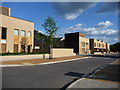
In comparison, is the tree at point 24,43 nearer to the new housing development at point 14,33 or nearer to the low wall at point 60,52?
the new housing development at point 14,33

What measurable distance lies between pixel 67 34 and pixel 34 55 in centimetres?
3550

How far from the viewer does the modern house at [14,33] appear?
79.4ft

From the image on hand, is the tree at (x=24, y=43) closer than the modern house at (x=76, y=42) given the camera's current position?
Yes

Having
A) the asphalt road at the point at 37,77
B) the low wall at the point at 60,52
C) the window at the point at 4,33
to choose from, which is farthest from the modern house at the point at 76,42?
the asphalt road at the point at 37,77

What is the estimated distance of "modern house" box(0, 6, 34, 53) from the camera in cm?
2419

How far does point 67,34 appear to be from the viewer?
57531 mm

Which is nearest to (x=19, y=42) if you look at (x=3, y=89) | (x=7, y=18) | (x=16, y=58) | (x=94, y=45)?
(x=7, y=18)

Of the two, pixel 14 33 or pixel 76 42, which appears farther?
pixel 76 42

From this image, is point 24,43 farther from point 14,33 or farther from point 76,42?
point 76,42

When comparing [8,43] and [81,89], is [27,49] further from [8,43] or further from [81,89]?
[81,89]

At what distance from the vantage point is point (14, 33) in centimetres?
2658

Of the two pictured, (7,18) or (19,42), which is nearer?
(7,18)

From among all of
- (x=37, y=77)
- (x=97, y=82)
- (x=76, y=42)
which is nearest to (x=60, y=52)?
(x=76, y=42)

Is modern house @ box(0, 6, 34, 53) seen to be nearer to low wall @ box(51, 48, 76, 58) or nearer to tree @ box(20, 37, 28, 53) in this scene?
tree @ box(20, 37, 28, 53)
